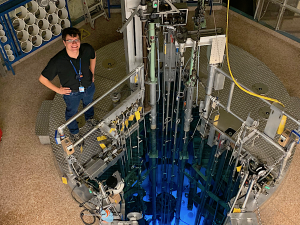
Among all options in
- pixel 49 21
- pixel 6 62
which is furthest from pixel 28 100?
pixel 49 21

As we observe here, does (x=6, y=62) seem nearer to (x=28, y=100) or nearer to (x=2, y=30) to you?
(x=2, y=30)

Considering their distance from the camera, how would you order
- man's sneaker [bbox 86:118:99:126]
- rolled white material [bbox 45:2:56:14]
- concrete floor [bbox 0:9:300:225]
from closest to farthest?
concrete floor [bbox 0:9:300:225], man's sneaker [bbox 86:118:99:126], rolled white material [bbox 45:2:56:14]

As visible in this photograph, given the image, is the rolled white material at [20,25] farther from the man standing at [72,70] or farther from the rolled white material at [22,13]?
the man standing at [72,70]

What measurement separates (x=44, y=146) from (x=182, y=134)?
183 cm

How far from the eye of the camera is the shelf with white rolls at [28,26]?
5.02 meters

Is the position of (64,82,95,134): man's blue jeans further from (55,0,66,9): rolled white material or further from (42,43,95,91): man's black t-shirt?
(55,0,66,9): rolled white material

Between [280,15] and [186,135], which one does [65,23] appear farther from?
[280,15]

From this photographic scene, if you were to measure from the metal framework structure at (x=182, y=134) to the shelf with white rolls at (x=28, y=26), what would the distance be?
5.81ft

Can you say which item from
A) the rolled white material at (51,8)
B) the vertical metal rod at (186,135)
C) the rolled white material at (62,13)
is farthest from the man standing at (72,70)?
the rolled white material at (62,13)

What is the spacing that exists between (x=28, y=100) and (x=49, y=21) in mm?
1715

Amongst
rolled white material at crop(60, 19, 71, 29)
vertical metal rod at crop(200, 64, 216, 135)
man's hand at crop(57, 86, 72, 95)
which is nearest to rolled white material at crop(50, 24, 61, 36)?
rolled white material at crop(60, 19, 71, 29)

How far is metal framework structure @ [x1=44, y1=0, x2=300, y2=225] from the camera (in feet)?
10.4

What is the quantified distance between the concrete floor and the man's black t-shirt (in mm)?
1247

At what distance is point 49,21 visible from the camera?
5.80 metres
